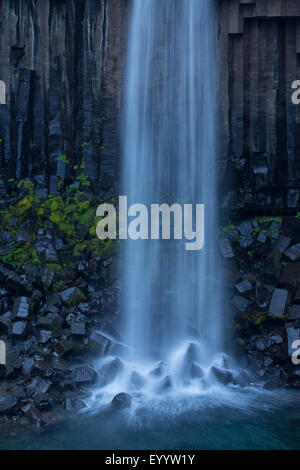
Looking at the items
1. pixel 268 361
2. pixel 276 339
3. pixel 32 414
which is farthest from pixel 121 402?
pixel 276 339

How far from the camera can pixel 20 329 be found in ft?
31.3

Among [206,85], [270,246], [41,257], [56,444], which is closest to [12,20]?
[206,85]

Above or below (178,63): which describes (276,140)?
below

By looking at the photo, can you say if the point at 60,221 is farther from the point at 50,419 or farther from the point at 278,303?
the point at 278,303

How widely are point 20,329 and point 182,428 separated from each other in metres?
4.55

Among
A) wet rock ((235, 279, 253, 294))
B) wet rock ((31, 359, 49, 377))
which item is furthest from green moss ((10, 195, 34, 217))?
wet rock ((235, 279, 253, 294))

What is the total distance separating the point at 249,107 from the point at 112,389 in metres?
9.74

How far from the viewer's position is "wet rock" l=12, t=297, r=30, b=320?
9.81m

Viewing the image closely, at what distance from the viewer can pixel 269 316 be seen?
1056 cm

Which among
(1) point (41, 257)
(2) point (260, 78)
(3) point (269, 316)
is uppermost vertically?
(2) point (260, 78)

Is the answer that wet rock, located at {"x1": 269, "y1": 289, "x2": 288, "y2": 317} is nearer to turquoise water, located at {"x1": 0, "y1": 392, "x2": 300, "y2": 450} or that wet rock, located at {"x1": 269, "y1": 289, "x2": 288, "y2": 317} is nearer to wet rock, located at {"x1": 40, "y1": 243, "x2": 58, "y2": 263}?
turquoise water, located at {"x1": 0, "y1": 392, "x2": 300, "y2": 450}

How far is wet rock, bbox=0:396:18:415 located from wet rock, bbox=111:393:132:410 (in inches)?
78.0

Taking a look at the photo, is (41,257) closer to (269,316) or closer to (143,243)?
(143,243)

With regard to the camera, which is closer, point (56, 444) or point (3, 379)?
point (56, 444)
